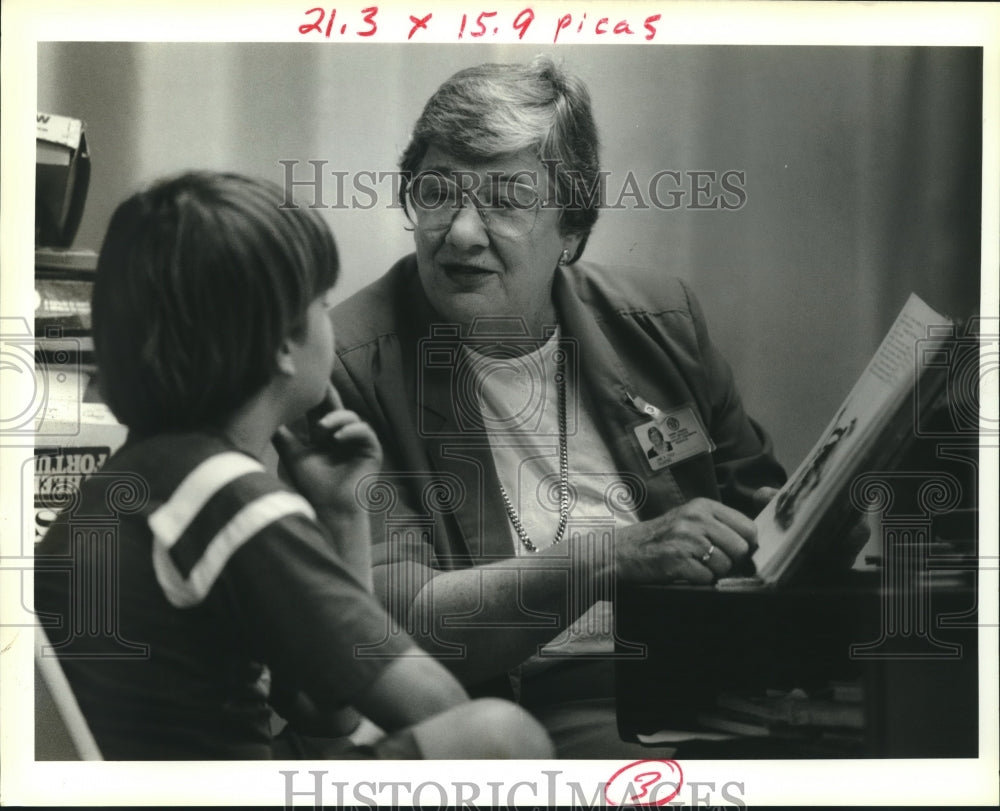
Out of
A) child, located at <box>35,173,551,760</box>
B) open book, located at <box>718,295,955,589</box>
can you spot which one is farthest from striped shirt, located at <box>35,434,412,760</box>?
open book, located at <box>718,295,955,589</box>

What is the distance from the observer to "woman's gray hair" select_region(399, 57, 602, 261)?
2.95 meters

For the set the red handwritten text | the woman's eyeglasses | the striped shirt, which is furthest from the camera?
the red handwritten text

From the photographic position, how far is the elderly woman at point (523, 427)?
2.95m

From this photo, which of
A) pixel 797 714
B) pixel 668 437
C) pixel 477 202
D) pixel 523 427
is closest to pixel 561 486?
pixel 523 427

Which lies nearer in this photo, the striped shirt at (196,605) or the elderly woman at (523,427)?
the striped shirt at (196,605)

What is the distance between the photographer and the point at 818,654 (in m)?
3.03

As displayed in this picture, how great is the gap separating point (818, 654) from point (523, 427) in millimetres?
978

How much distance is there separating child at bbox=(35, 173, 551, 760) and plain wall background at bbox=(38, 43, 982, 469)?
15cm

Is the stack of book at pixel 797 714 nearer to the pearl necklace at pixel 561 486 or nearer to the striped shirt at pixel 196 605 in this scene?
the pearl necklace at pixel 561 486

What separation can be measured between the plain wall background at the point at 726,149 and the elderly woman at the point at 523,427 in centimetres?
9

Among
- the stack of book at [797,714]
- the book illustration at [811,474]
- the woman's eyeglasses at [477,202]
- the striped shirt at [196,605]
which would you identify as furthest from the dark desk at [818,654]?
the woman's eyeglasses at [477,202]

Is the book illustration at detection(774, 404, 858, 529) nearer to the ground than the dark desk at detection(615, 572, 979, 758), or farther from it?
farther from it
